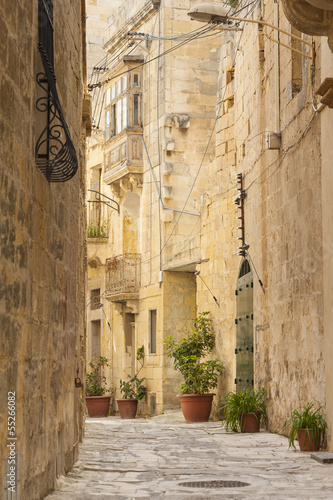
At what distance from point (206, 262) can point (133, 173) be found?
265 inches

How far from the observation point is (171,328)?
2158 cm

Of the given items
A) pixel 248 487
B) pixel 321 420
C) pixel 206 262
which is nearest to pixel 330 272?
pixel 321 420

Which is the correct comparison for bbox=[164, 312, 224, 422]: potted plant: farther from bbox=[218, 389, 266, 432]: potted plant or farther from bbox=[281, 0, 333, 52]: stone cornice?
bbox=[281, 0, 333, 52]: stone cornice

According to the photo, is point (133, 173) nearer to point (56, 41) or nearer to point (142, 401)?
point (142, 401)

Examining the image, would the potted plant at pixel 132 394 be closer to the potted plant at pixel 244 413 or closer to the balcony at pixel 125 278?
the balcony at pixel 125 278

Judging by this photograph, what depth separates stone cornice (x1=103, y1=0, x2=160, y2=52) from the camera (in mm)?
23047

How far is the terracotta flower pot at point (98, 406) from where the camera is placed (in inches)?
838

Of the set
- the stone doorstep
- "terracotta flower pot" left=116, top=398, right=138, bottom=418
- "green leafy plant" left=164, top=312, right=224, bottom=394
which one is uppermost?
"green leafy plant" left=164, top=312, right=224, bottom=394

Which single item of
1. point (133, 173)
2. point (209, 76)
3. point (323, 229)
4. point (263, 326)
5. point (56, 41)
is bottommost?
point (263, 326)

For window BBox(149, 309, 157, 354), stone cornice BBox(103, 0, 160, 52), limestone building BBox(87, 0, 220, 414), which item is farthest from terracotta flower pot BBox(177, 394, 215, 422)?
stone cornice BBox(103, 0, 160, 52)

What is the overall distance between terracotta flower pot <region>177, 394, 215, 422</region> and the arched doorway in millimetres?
1121

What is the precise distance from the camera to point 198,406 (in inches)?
634

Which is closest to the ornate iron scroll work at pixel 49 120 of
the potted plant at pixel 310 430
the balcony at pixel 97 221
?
the potted plant at pixel 310 430

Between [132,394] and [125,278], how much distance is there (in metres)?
3.58
